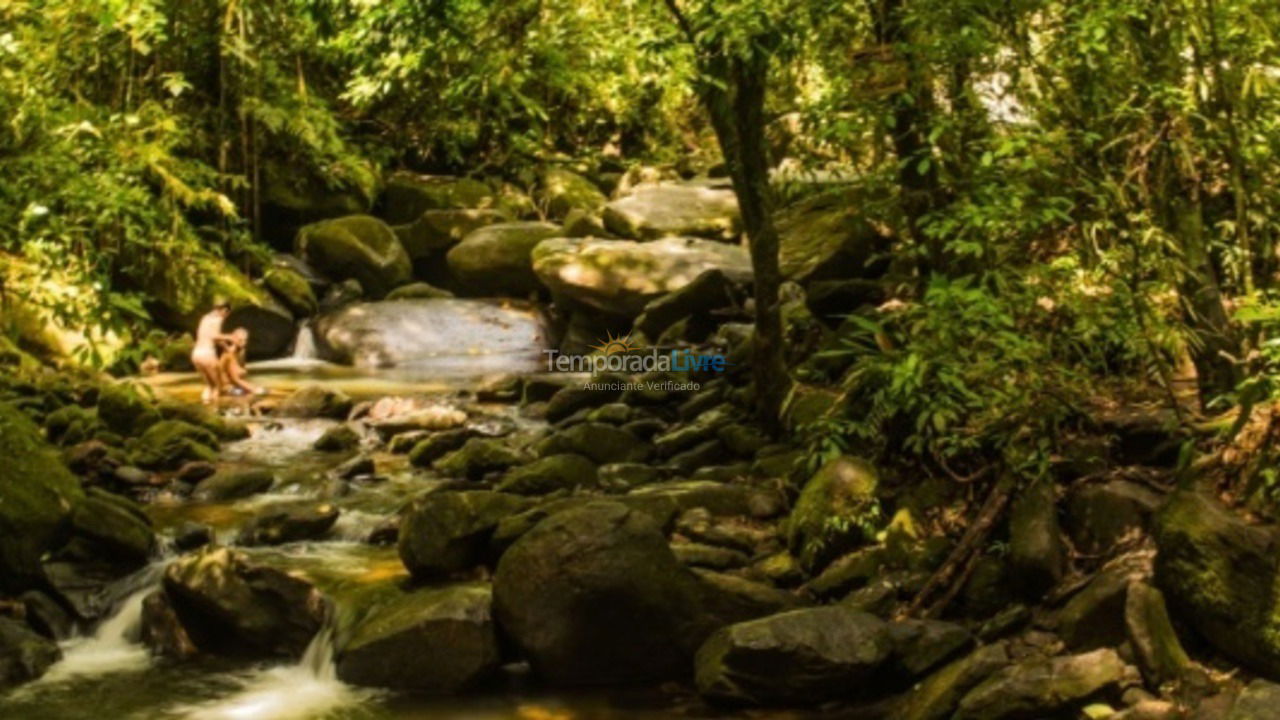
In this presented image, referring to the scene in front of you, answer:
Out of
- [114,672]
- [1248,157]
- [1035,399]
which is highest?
[1248,157]

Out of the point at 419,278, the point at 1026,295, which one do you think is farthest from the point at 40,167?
the point at 419,278

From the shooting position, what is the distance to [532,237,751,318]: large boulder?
12.9 meters

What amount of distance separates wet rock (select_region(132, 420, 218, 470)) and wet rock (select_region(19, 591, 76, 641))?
109 inches

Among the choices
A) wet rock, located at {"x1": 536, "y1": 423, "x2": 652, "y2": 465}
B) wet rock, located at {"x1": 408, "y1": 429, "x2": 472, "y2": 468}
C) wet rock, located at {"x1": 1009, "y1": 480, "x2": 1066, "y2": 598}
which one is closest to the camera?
wet rock, located at {"x1": 1009, "y1": 480, "x2": 1066, "y2": 598}

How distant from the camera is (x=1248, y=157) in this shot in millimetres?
5566

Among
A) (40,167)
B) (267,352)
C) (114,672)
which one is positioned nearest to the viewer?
(114,672)

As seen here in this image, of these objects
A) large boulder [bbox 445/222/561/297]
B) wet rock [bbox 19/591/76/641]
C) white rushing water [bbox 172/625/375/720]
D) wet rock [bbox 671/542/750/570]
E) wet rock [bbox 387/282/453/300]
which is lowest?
white rushing water [bbox 172/625/375/720]

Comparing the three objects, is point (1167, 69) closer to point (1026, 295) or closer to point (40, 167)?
point (1026, 295)

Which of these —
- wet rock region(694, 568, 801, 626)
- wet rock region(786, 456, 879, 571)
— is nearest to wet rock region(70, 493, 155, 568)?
wet rock region(694, 568, 801, 626)

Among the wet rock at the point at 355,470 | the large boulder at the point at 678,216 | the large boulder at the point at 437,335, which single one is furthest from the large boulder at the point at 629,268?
the wet rock at the point at 355,470

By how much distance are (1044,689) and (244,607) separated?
3.99 metres

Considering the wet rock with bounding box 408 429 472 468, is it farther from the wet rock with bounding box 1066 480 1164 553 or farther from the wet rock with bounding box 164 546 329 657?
the wet rock with bounding box 1066 480 1164 553

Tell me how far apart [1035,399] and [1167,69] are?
168 cm

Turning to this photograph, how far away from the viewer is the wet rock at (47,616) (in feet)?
20.7
